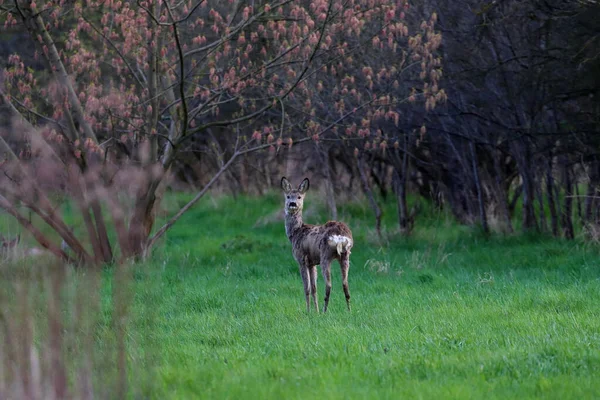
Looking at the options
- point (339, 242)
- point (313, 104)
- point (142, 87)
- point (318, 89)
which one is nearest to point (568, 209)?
point (318, 89)

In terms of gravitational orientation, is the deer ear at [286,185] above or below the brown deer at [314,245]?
above

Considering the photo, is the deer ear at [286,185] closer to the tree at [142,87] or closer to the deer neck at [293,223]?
the deer neck at [293,223]

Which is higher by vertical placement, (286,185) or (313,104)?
(313,104)

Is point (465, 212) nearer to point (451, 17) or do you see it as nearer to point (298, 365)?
point (451, 17)

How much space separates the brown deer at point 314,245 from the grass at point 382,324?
36 centimetres

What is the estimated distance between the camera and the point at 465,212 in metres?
20.8

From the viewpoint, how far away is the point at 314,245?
10.6 metres

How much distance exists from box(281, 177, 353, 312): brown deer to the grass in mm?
365

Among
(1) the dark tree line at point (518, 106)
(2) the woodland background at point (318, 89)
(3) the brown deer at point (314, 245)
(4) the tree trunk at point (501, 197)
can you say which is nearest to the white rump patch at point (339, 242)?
(3) the brown deer at point (314, 245)

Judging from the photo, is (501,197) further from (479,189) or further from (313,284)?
(313,284)

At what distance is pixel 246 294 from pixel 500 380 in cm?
569

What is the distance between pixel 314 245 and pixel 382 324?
1.40m

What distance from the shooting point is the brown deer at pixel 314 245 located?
10234 millimetres

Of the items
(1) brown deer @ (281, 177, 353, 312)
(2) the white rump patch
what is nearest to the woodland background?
(1) brown deer @ (281, 177, 353, 312)
